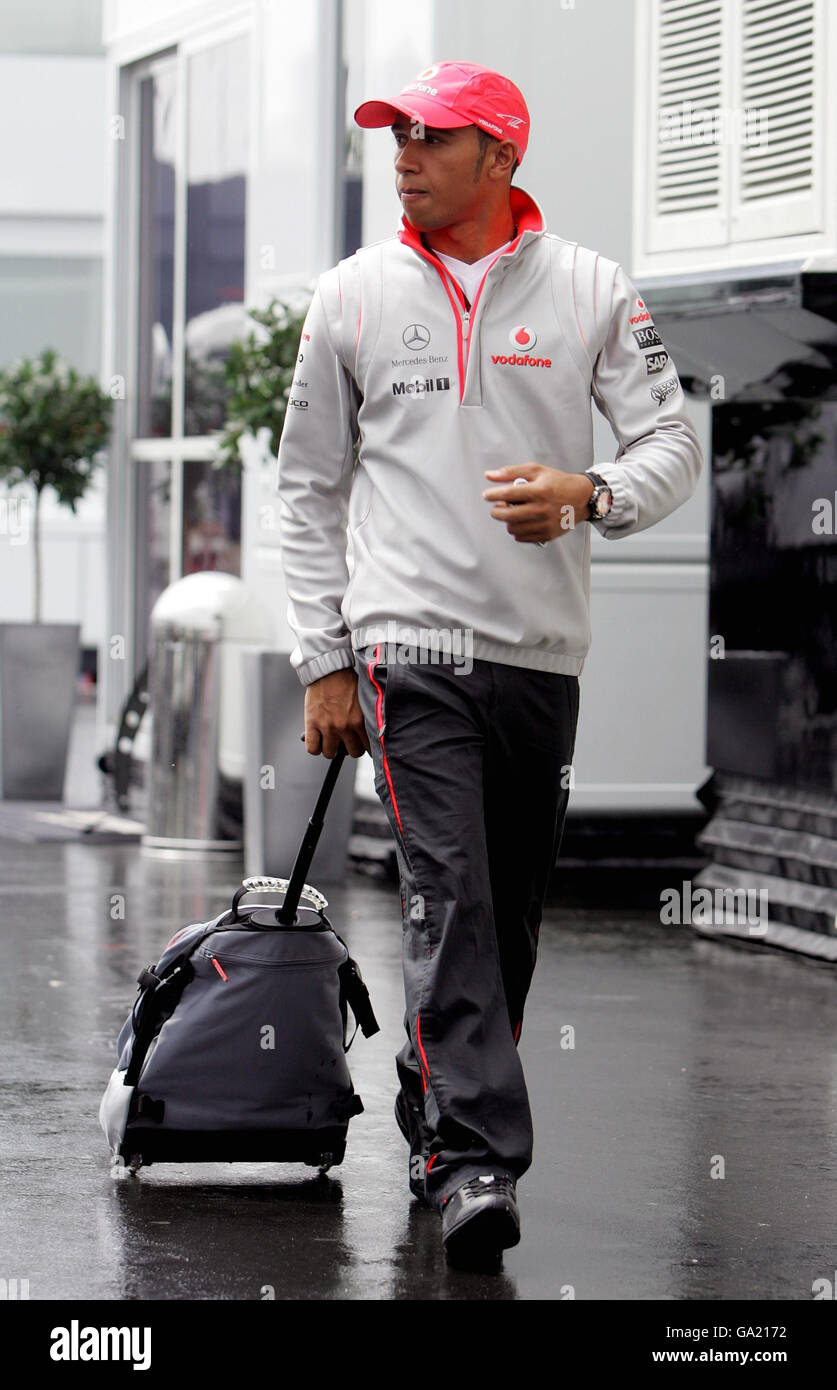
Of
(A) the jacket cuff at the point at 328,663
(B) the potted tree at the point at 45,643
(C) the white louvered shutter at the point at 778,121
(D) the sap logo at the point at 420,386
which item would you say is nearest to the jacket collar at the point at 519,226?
(D) the sap logo at the point at 420,386

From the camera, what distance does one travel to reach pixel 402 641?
396 centimetres

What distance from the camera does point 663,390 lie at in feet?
13.3

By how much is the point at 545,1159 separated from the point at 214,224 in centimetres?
838

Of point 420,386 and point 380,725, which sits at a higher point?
point 420,386

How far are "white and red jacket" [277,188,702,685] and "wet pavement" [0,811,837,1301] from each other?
3.34ft

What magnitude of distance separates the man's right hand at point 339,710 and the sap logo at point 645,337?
78 centimetres

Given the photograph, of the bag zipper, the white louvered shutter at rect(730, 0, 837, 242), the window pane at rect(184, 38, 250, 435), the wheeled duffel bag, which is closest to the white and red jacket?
the wheeled duffel bag

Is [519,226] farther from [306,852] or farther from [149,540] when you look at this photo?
[149,540]

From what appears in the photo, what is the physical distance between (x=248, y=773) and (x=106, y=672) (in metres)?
4.05

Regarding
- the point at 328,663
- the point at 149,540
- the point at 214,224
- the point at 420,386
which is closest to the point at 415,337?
the point at 420,386

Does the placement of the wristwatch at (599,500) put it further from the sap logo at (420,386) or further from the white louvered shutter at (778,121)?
the white louvered shutter at (778,121)

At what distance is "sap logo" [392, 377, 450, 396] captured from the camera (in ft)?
13.0

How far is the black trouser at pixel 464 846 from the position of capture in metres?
3.82
